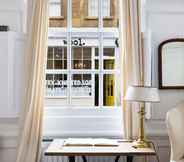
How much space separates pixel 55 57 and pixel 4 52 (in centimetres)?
62

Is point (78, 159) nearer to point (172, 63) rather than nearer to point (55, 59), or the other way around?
point (55, 59)

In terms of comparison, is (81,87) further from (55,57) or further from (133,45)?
(133,45)

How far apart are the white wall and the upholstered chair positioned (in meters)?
0.58

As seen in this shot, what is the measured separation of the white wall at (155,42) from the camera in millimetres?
3877

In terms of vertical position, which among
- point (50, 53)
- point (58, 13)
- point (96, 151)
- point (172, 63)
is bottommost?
point (96, 151)

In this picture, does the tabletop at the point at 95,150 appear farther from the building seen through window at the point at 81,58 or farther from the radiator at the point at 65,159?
the building seen through window at the point at 81,58

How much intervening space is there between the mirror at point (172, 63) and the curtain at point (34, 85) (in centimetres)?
125

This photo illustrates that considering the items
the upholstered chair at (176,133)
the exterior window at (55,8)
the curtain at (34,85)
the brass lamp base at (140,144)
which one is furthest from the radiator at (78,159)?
the exterior window at (55,8)

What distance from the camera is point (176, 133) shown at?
3.27 meters

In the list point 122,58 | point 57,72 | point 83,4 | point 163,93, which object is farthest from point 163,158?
point 83,4

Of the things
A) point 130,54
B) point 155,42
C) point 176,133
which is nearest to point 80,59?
point 130,54

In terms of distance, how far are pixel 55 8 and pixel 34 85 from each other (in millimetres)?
959

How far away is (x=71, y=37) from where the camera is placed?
414 centimetres

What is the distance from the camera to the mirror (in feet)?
12.9
